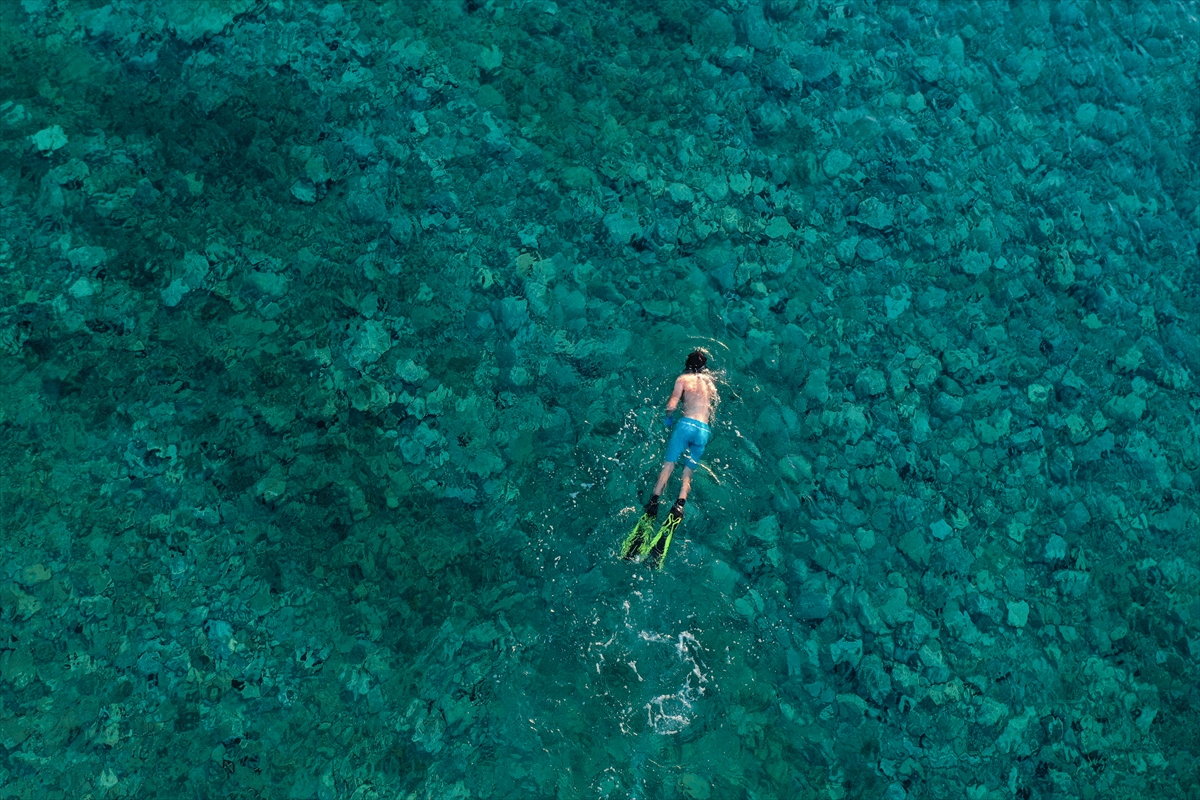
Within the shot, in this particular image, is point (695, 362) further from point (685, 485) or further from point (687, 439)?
point (685, 485)

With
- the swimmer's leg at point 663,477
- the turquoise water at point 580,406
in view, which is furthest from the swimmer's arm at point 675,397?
the swimmer's leg at point 663,477

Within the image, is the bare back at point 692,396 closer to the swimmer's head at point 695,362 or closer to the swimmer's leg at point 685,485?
the swimmer's head at point 695,362

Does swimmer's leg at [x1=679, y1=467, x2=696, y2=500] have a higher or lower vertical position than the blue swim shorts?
lower

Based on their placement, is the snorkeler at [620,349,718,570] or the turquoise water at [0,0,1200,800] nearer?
the turquoise water at [0,0,1200,800]

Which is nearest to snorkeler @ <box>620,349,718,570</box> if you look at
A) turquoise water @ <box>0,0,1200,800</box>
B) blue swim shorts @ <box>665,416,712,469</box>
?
blue swim shorts @ <box>665,416,712,469</box>

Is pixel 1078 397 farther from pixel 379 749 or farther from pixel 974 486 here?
pixel 379 749

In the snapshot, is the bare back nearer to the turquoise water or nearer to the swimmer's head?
the swimmer's head

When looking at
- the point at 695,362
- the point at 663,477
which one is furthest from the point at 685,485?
the point at 695,362
